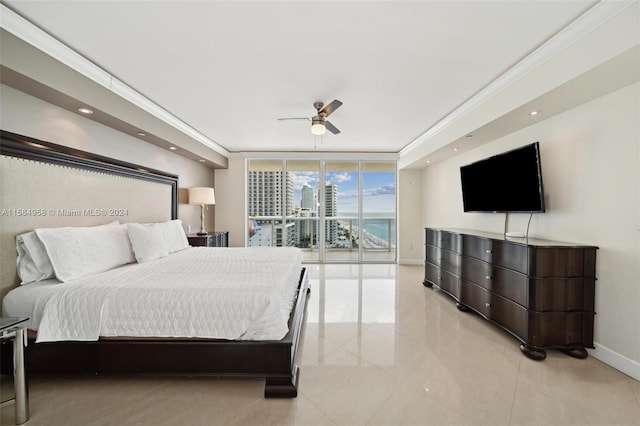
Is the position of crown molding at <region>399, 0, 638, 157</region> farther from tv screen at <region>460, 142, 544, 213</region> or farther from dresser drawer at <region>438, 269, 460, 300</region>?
dresser drawer at <region>438, 269, 460, 300</region>

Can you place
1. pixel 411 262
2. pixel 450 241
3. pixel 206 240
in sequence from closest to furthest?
1. pixel 450 241
2. pixel 206 240
3. pixel 411 262

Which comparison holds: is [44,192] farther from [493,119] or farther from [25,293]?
[493,119]

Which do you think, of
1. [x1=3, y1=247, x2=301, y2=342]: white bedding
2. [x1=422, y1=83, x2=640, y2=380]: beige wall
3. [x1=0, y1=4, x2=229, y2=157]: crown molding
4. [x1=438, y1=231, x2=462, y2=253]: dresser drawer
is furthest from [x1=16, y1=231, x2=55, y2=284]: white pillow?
[x1=422, y1=83, x2=640, y2=380]: beige wall

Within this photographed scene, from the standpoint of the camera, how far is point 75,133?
8.36 ft

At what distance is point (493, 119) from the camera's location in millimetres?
2705

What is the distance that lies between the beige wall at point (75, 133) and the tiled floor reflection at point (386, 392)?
202 centimetres

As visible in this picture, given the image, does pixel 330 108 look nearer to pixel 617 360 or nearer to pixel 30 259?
pixel 30 259

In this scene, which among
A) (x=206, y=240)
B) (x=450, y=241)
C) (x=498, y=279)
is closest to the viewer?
(x=498, y=279)

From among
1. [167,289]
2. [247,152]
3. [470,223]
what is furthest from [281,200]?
[167,289]

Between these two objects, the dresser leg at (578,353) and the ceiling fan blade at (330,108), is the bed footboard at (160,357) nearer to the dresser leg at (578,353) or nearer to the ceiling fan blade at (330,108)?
the ceiling fan blade at (330,108)

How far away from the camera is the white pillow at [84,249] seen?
2057 millimetres

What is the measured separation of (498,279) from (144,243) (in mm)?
3895

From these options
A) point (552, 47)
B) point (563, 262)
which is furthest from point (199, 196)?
point (563, 262)

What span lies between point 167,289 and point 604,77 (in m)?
3.58
